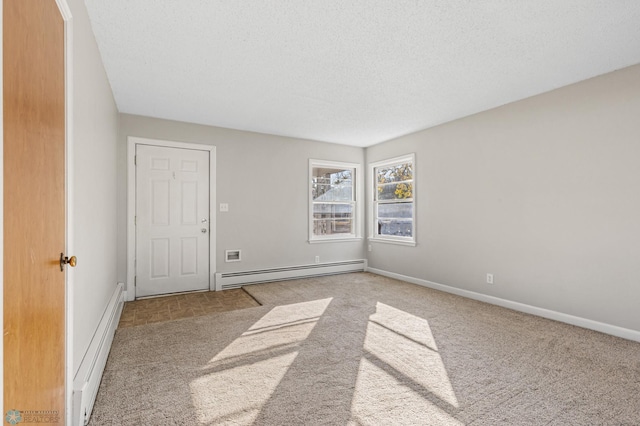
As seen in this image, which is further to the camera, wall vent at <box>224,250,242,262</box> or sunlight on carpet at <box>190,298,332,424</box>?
wall vent at <box>224,250,242,262</box>

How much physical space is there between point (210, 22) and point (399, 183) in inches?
153

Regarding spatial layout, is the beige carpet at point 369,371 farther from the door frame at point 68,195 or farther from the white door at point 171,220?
the white door at point 171,220

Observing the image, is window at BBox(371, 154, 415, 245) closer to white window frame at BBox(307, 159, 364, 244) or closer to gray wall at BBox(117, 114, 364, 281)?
white window frame at BBox(307, 159, 364, 244)

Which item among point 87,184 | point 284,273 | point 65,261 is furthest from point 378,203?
point 65,261

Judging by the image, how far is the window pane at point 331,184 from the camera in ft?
18.5

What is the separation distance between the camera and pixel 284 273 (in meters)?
5.17

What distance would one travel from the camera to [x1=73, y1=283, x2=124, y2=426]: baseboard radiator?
5.19 feet

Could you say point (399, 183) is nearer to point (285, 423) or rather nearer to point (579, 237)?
point (579, 237)

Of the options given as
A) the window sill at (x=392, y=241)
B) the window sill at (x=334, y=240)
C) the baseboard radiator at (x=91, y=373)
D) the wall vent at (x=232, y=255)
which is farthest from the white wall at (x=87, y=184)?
the window sill at (x=392, y=241)

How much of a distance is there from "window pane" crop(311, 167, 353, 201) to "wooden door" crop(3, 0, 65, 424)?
4296mm

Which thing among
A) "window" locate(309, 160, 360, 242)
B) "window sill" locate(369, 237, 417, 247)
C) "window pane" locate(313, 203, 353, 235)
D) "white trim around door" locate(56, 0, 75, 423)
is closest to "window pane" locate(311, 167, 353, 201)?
"window" locate(309, 160, 360, 242)
